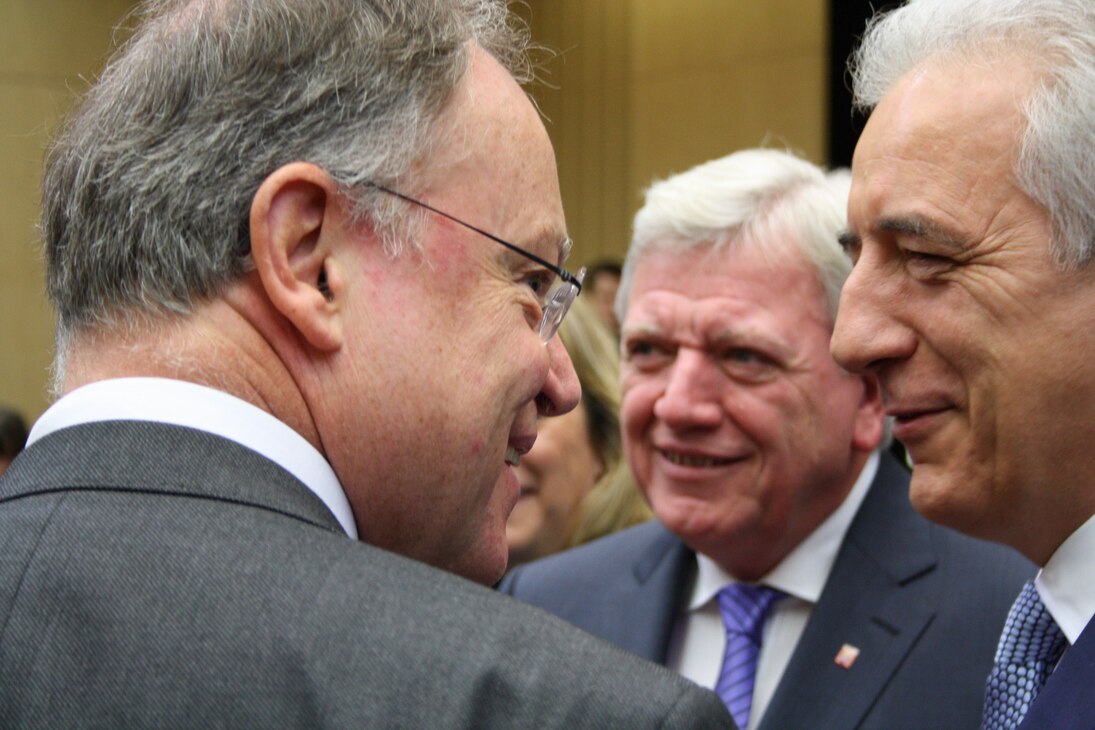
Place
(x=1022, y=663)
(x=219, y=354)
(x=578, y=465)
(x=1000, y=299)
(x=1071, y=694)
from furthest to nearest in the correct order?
1. (x=578, y=465)
2. (x=1022, y=663)
3. (x=1000, y=299)
4. (x=1071, y=694)
5. (x=219, y=354)

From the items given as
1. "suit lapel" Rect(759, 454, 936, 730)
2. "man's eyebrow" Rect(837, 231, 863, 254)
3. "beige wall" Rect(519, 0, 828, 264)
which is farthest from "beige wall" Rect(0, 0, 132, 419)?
"man's eyebrow" Rect(837, 231, 863, 254)

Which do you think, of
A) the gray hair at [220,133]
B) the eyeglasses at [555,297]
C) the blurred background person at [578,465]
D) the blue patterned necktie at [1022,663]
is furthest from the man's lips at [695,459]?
the gray hair at [220,133]

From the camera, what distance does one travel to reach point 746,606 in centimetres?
267

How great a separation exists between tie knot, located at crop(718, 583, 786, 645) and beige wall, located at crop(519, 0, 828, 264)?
5.85 meters

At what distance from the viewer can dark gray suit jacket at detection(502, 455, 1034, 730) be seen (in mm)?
2357

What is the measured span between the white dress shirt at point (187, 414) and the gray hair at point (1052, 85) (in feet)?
3.58

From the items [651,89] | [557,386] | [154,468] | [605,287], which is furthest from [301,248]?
[651,89]

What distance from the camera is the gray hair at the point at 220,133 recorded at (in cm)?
140

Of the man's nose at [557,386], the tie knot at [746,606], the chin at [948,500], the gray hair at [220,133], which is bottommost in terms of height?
the tie knot at [746,606]

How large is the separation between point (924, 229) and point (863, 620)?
98 centimetres

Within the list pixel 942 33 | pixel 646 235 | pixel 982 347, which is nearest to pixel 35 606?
pixel 982 347

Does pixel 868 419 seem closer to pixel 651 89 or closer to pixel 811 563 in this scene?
pixel 811 563

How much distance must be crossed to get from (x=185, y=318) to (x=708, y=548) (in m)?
1.60

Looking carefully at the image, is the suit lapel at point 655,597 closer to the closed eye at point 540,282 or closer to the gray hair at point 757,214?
the gray hair at point 757,214
